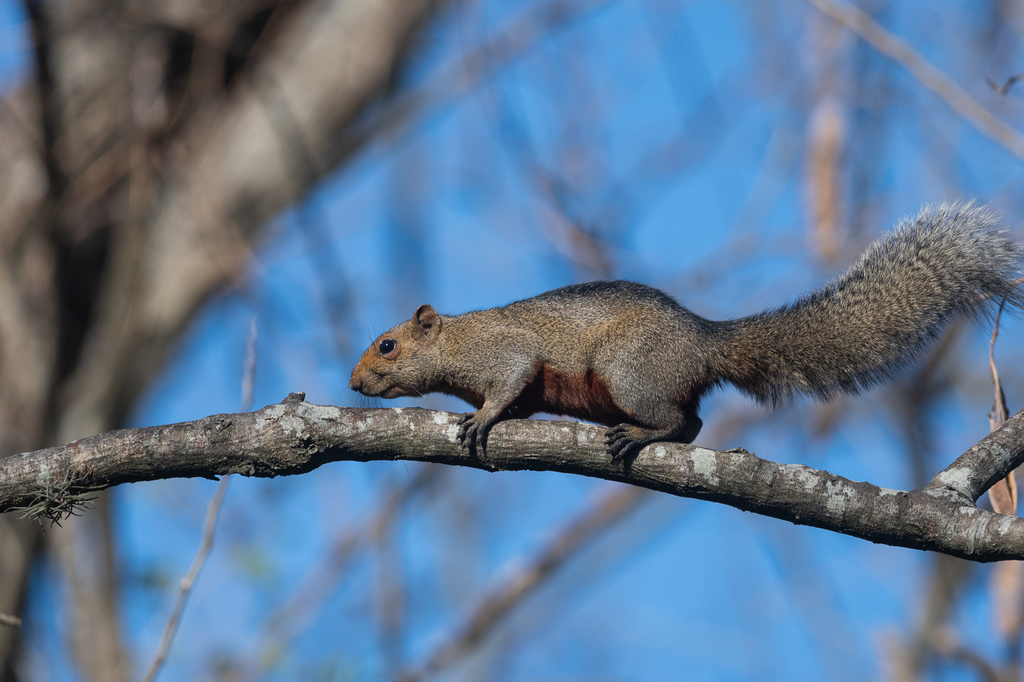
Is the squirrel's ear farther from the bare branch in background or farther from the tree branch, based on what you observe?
the bare branch in background

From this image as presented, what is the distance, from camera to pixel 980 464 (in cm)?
304

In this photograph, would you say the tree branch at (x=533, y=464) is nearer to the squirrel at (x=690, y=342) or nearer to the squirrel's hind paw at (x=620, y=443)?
the squirrel's hind paw at (x=620, y=443)

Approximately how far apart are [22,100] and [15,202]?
82 centimetres

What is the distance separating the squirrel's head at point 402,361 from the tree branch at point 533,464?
1555 millimetres

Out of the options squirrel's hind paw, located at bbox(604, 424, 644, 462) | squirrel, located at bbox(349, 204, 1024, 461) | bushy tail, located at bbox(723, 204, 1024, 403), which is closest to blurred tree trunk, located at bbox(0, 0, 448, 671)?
squirrel, located at bbox(349, 204, 1024, 461)

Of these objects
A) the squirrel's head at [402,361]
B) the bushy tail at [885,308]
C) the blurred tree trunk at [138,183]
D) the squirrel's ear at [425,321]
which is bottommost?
the bushy tail at [885,308]

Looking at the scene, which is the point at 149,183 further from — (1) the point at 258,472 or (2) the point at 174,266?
(1) the point at 258,472

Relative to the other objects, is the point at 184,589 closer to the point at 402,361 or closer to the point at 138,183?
the point at 402,361

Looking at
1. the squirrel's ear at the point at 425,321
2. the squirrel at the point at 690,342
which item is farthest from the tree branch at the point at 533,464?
the squirrel's ear at the point at 425,321

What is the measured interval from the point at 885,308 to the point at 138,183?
5.24 metres

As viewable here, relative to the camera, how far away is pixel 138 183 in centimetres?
649

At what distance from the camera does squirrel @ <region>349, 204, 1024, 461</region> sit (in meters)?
3.68

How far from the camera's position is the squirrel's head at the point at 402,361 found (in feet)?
15.4

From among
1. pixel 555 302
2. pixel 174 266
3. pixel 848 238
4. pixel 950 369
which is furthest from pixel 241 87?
pixel 950 369
